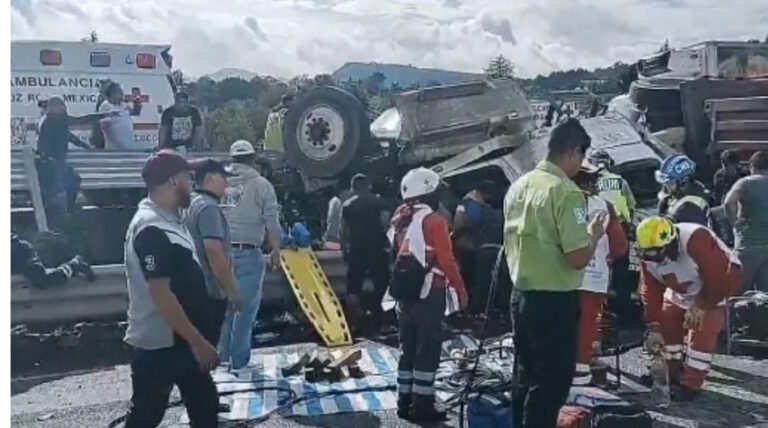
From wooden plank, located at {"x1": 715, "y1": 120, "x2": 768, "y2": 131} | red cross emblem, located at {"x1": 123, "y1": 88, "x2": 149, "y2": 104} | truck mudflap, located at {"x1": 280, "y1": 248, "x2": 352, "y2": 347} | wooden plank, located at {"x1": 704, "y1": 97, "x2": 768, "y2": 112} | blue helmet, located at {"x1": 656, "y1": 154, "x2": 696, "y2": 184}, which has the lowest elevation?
truck mudflap, located at {"x1": 280, "y1": 248, "x2": 352, "y2": 347}

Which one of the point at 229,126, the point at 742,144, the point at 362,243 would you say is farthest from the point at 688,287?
the point at 229,126

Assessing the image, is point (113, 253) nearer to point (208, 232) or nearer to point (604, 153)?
point (208, 232)

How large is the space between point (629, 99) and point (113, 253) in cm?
483

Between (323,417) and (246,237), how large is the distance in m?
1.33

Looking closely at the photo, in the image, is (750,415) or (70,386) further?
(70,386)

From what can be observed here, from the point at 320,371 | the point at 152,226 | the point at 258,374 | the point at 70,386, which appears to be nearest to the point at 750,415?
the point at 320,371

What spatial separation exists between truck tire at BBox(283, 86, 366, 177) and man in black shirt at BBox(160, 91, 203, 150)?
2.37 feet

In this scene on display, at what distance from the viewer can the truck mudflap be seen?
6953 millimetres

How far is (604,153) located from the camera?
7.63 metres

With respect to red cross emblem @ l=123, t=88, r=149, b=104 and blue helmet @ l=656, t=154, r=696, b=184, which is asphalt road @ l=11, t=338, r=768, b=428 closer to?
blue helmet @ l=656, t=154, r=696, b=184

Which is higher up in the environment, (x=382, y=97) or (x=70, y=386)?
(x=382, y=97)

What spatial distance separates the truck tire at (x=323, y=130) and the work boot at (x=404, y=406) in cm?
302

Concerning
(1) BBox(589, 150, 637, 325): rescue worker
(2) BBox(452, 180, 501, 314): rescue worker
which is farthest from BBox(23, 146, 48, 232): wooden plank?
(1) BBox(589, 150, 637, 325): rescue worker

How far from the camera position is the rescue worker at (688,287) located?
5367 millimetres
